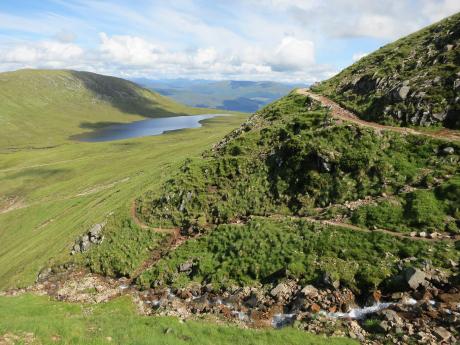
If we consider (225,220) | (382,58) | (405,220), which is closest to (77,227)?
(225,220)

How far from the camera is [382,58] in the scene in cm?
6147

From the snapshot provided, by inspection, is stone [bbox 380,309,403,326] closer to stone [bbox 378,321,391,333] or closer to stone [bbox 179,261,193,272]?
stone [bbox 378,321,391,333]

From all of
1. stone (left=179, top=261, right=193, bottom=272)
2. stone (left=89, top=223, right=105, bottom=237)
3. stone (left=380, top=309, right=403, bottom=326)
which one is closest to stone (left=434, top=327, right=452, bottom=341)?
stone (left=380, top=309, right=403, bottom=326)

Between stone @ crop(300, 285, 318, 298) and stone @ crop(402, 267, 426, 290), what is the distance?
6909 mm

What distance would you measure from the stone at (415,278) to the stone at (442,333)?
4.58 m

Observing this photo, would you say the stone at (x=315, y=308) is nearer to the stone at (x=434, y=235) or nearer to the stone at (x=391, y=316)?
the stone at (x=391, y=316)

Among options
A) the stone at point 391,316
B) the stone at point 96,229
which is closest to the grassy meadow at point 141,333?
the stone at point 391,316

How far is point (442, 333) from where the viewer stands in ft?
67.8

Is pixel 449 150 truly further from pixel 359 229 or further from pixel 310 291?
pixel 310 291

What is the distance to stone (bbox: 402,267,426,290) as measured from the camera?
25.4m

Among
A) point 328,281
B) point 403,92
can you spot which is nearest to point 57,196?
point 328,281

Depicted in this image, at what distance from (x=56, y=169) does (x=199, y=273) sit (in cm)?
11461

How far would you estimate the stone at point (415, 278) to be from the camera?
25411mm

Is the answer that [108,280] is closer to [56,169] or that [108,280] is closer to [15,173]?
[56,169]
